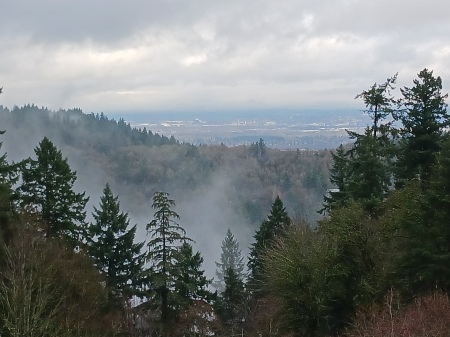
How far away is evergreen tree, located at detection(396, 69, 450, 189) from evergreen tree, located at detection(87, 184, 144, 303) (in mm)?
14858

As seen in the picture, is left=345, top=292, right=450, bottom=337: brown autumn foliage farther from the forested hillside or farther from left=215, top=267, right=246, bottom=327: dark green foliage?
the forested hillside

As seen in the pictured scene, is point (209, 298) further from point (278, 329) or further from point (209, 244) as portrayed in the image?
point (209, 244)

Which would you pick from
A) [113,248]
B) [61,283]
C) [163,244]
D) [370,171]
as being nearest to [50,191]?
[113,248]

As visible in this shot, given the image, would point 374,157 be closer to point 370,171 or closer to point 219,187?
point 370,171

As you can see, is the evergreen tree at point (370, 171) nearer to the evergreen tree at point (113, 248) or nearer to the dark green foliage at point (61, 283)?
the evergreen tree at point (113, 248)

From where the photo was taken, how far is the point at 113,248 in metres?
24.7

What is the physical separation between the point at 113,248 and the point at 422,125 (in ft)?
56.6

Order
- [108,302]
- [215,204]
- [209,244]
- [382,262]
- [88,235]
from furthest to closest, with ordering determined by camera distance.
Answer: [215,204], [209,244], [88,235], [108,302], [382,262]

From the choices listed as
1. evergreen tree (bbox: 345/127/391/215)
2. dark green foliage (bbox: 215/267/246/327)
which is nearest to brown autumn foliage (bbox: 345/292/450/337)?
evergreen tree (bbox: 345/127/391/215)

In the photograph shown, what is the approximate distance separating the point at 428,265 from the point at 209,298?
2057 centimetres

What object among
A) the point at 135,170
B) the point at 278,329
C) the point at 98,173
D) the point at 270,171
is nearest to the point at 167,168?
the point at 135,170

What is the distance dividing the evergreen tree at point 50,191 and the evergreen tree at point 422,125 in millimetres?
16699

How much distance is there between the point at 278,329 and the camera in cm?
1853

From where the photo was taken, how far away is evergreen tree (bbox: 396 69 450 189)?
23141mm
